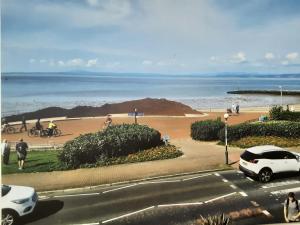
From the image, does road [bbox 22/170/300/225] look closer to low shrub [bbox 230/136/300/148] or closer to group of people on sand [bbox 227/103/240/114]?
low shrub [bbox 230/136/300/148]

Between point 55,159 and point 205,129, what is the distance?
258 inches

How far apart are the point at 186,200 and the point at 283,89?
6941 millimetres

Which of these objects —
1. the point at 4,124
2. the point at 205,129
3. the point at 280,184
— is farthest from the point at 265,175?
the point at 4,124

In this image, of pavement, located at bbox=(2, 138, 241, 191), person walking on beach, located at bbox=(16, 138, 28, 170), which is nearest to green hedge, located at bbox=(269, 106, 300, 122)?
pavement, located at bbox=(2, 138, 241, 191)

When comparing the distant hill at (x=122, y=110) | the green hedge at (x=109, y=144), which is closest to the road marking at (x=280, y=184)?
the distant hill at (x=122, y=110)

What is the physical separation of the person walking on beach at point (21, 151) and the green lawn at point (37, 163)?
0.14 metres

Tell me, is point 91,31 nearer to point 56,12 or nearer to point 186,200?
point 56,12

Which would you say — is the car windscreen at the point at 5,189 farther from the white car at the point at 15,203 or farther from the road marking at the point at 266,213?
the road marking at the point at 266,213

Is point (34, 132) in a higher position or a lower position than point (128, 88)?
lower

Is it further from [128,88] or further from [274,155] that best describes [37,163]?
[274,155]

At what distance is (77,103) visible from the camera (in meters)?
15.6

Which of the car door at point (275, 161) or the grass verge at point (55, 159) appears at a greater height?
the grass verge at point (55, 159)

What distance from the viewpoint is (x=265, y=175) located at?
17922 mm

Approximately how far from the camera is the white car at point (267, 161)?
17.8 metres
